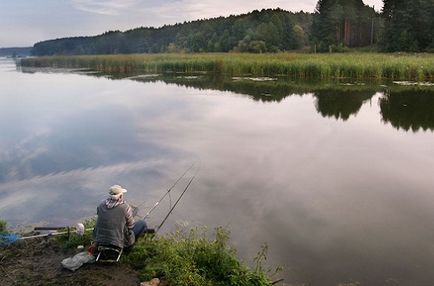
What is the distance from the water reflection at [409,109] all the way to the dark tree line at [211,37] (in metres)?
43.7

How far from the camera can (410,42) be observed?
5453cm

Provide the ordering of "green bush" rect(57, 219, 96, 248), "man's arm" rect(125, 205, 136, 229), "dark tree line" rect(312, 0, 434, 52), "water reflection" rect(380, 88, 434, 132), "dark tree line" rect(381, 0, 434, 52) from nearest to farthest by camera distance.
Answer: "man's arm" rect(125, 205, 136, 229)
"green bush" rect(57, 219, 96, 248)
"water reflection" rect(380, 88, 434, 132)
"dark tree line" rect(381, 0, 434, 52)
"dark tree line" rect(312, 0, 434, 52)

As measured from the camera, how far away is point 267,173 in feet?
35.0

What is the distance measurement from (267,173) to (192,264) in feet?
17.7

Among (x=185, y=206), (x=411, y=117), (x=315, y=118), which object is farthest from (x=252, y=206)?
(x=411, y=117)

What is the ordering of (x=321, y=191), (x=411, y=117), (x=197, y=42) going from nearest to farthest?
(x=321, y=191), (x=411, y=117), (x=197, y=42)

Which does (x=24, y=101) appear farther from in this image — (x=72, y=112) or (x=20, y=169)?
(x=20, y=169)

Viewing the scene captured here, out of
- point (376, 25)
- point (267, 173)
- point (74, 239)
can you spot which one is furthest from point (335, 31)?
point (74, 239)

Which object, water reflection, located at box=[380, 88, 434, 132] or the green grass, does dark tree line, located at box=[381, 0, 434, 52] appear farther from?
the green grass

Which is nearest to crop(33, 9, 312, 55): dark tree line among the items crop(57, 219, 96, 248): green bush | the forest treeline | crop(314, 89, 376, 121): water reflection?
the forest treeline

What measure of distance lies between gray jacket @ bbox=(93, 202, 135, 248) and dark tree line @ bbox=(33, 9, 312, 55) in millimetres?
62661

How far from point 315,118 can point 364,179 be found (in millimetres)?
8165

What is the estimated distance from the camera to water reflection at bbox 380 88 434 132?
1666 cm

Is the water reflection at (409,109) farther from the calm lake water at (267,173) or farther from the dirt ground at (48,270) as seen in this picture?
the dirt ground at (48,270)
